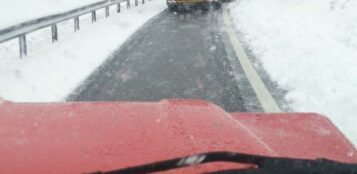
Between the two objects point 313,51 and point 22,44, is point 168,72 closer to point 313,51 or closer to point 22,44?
point 313,51

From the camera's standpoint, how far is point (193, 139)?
2.16 m

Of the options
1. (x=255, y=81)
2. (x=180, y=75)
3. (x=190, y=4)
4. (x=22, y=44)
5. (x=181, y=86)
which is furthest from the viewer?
(x=190, y=4)

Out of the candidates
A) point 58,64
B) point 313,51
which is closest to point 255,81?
point 313,51

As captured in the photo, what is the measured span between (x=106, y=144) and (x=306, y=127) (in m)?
1.19

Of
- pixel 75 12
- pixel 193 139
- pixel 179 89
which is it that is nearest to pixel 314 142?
pixel 193 139

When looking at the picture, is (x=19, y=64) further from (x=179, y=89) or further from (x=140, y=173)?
(x=140, y=173)

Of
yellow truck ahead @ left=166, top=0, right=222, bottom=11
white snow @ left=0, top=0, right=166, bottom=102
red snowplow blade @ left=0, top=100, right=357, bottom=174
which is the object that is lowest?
yellow truck ahead @ left=166, top=0, right=222, bottom=11

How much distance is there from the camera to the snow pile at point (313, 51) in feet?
21.7

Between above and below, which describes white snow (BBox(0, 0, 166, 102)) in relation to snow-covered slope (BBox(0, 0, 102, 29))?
above

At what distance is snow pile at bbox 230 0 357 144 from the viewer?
6.61 m

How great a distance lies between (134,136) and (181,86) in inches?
224

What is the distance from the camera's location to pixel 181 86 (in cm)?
791

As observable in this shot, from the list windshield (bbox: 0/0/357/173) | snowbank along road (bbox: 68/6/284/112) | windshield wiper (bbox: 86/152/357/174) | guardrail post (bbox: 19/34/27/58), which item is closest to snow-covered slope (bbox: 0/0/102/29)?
windshield (bbox: 0/0/357/173)

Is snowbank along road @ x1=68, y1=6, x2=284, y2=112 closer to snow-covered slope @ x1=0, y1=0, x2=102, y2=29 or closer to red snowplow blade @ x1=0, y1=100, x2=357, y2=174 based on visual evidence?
red snowplow blade @ x1=0, y1=100, x2=357, y2=174
